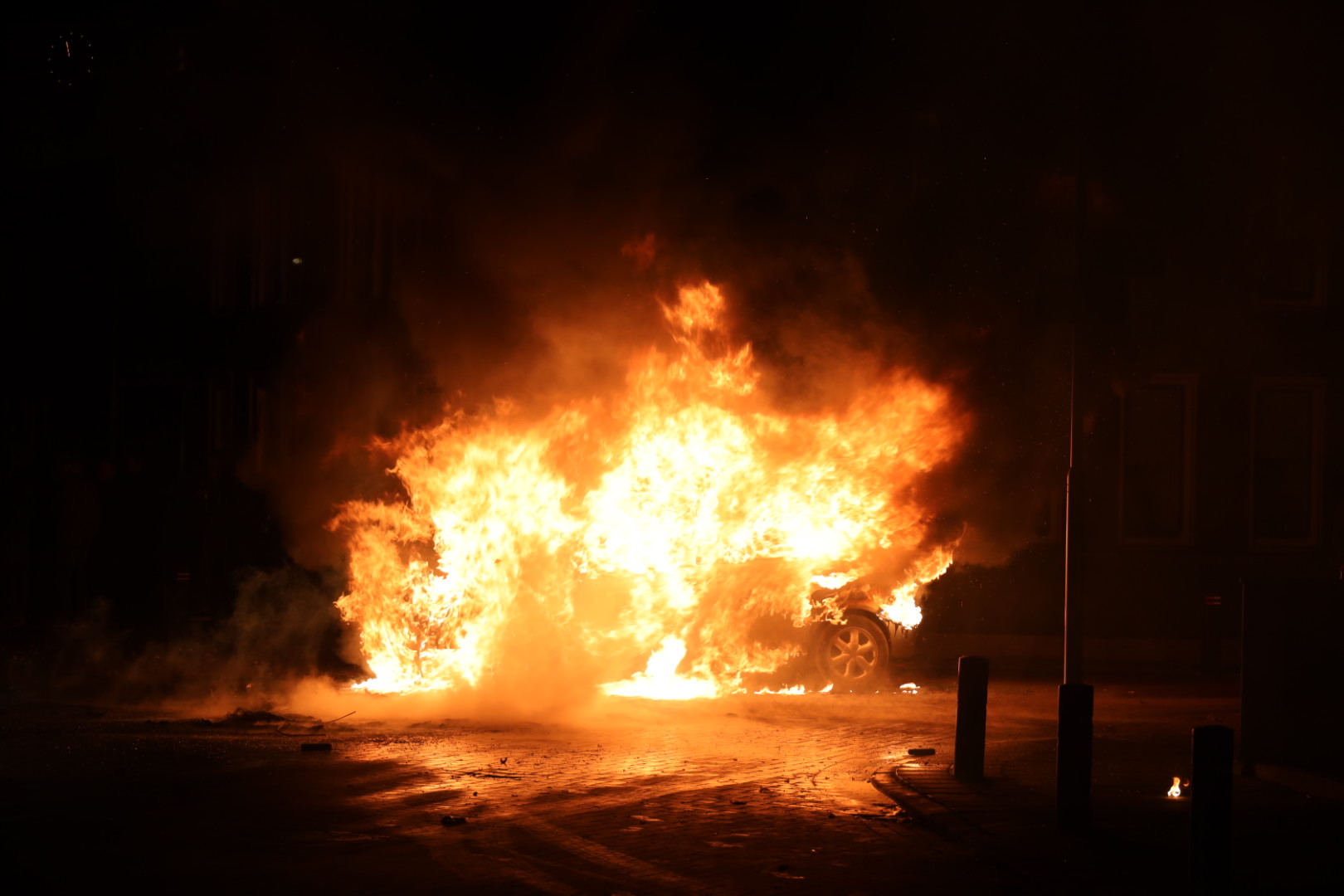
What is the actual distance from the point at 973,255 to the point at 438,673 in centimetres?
700

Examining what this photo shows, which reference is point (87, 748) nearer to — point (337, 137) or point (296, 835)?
point (296, 835)

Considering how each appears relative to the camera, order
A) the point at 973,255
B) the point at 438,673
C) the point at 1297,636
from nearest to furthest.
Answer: the point at 1297,636 < the point at 438,673 < the point at 973,255

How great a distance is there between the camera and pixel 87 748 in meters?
8.44

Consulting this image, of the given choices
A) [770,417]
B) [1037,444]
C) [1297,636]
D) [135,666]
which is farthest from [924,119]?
[135,666]

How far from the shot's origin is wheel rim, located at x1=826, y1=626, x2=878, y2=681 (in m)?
11.5

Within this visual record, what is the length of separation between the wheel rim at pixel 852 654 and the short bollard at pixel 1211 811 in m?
5.87

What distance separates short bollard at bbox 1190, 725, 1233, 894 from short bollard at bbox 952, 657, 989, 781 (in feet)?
7.07

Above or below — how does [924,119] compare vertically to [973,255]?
above

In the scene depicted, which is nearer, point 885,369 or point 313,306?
point 885,369

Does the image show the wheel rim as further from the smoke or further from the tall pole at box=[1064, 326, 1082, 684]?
the smoke

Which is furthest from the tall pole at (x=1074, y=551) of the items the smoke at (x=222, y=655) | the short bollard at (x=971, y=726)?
the smoke at (x=222, y=655)

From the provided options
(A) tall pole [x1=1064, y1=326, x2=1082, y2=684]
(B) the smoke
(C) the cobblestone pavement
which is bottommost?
(C) the cobblestone pavement

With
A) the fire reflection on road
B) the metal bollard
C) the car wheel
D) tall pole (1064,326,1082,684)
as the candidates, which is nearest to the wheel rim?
the car wheel

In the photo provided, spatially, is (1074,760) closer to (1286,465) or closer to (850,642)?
(850,642)
